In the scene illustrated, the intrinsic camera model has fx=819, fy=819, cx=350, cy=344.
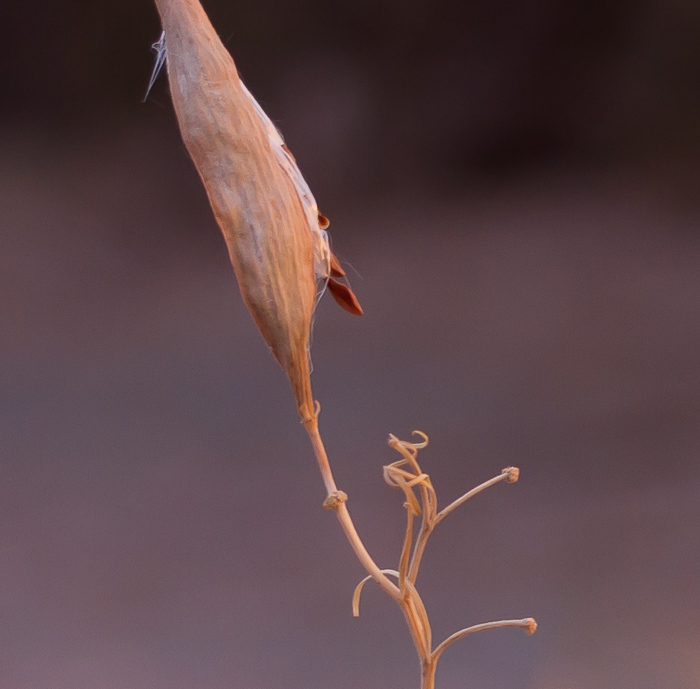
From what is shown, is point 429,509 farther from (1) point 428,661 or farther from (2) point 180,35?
(2) point 180,35

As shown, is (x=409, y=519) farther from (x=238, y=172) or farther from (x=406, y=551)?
(x=238, y=172)

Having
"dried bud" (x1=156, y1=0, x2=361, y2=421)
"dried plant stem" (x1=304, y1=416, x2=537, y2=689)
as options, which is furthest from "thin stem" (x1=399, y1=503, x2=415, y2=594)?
"dried bud" (x1=156, y1=0, x2=361, y2=421)

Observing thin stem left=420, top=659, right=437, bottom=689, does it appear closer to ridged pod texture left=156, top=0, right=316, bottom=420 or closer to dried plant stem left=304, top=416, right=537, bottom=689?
dried plant stem left=304, top=416, right=537, bottom=689

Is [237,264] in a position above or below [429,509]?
above

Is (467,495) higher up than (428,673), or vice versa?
(467,495)

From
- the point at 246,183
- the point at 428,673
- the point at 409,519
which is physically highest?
the point at 246,183

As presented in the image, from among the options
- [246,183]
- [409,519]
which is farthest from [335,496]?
[246,183]

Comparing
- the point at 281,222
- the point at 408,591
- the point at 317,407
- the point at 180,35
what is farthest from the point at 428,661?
the point at 180,35

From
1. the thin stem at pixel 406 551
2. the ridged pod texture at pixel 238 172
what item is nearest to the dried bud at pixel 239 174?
the ridged pod texture at pixel 238 172
